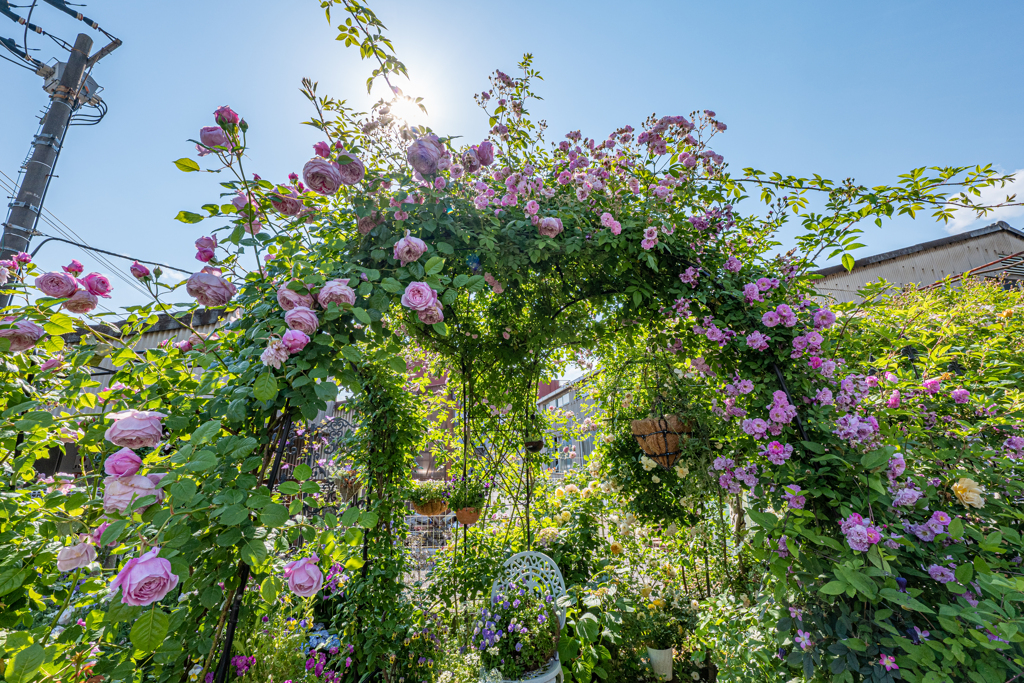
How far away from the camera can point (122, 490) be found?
0.80 m

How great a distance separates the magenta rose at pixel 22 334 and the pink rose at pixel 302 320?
62 cm

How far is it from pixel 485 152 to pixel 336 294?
853mm

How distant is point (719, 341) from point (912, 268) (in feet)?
24.6

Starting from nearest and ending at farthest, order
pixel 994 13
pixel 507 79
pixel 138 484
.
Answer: pixel 138 484 → pixel 507 79 → pixel 994 13

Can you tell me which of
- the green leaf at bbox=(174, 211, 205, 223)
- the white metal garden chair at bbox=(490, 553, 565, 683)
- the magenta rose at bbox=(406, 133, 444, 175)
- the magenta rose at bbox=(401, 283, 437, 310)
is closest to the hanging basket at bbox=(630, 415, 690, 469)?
the white metal garden chair at bbox=(490, 553, 565, 683)

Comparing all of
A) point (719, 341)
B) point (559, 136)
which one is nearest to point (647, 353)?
point (719, 341)

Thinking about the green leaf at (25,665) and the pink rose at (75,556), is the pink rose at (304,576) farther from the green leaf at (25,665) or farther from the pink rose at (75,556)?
the pink rose at (75,556)

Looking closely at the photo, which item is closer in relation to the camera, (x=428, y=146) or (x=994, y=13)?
(x=428, y=146)

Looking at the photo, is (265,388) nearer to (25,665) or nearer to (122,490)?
(122,490)

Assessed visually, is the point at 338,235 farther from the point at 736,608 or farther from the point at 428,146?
the point at 736,608

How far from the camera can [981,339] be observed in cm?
203

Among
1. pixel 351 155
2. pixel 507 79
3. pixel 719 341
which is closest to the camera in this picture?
pixel 351 155

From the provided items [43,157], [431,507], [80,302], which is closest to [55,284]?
[80,302]

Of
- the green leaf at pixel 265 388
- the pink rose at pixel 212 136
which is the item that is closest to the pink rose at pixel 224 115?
the pink rose at pixel 212 136
